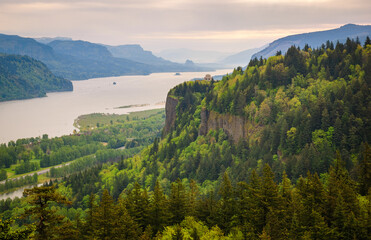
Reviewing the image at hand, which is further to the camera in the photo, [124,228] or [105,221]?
[124,228]

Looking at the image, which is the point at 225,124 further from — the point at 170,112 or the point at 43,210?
the point at 43,210

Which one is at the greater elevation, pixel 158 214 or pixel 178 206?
pixel 178 206

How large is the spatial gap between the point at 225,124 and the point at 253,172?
124 feet

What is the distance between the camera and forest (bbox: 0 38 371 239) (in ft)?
102

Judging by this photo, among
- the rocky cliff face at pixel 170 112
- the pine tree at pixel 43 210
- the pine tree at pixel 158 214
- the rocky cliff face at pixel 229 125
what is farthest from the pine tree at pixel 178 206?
the rocky cliff face at pixel 170 112

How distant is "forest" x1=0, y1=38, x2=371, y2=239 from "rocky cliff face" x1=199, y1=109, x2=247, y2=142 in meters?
0.84

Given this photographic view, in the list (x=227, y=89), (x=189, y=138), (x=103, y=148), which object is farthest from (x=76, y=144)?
(x=227, y=89)

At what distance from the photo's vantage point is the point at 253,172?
37.3 meters

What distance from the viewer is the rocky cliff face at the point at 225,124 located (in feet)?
229

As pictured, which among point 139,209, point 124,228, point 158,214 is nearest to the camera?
point 124,228

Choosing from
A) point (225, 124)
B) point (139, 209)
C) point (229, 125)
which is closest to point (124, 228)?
point (139, 209)

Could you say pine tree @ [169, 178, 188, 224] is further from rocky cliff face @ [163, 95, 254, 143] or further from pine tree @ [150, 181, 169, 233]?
rocky cliff face @ [163, 95, 254, 143]

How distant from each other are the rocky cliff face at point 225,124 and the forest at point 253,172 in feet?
2.77

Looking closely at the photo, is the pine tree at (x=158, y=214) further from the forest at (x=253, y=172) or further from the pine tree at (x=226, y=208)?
the pine tree at (x=226, y=208)
